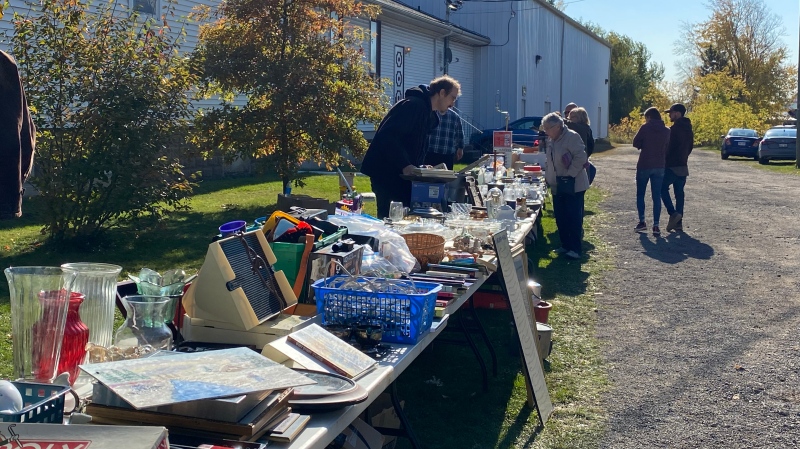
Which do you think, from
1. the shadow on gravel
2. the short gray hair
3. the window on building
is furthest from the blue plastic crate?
the window on building

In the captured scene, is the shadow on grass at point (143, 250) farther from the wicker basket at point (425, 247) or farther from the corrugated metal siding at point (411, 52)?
the corrugated metal siding at point (411, 52)

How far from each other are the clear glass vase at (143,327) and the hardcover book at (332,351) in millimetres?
420

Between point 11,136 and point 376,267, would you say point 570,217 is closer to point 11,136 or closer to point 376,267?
point 376,267

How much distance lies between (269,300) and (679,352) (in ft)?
12.4

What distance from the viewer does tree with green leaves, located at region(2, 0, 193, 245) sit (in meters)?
8.16

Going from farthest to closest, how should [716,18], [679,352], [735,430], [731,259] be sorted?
[716,18] < [731,259] < [679,352] < [735,430]

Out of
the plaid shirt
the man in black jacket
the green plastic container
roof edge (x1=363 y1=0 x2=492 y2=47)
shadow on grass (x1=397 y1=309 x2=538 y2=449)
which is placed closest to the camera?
the green plastic container

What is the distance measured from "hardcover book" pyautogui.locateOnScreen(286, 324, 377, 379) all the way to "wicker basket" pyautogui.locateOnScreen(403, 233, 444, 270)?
1.63m

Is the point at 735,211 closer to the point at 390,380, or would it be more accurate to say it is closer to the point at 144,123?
the point at 144,123

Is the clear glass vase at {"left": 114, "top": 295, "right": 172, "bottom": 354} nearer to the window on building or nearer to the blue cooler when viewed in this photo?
the blue cooler

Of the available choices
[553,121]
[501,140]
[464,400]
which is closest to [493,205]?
[464,400]

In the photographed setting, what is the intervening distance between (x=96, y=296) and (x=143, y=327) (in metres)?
0.21

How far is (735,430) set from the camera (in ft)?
14.6

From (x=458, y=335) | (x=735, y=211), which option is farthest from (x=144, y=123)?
(x=735, y=211)
